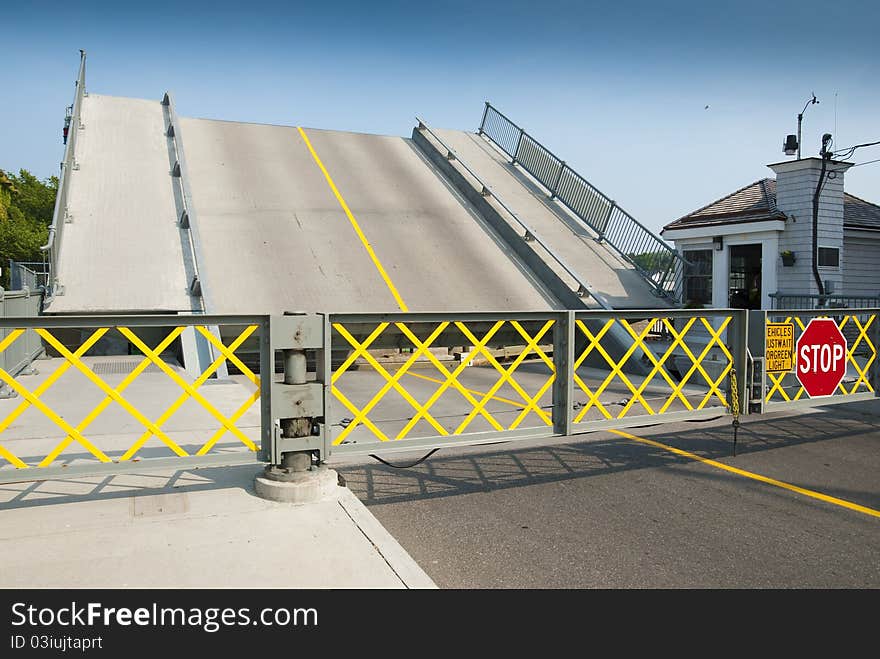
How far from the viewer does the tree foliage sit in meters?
54.1

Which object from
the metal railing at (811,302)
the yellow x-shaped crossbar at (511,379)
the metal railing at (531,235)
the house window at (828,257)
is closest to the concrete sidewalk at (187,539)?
the yellow x-shaped crossbar at (511,379)


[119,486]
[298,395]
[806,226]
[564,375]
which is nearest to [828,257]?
[806,226]

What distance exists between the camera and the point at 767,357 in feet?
27.2

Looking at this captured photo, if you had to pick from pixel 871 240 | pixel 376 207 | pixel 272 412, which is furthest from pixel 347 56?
pixel 871 240

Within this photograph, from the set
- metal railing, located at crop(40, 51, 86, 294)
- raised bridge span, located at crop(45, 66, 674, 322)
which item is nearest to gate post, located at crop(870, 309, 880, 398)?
raised bridge span, located at crop(45, 66, 674, 322)

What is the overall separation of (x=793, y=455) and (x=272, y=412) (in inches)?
232

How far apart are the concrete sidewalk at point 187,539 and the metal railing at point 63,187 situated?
355 inches

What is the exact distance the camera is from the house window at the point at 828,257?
18594mm

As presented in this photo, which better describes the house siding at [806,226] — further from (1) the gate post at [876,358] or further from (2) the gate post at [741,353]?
(2) the gate post at [741,353]

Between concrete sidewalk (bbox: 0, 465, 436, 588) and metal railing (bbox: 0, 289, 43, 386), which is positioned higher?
metal railing (bbox: 0, 289, 43, 386)

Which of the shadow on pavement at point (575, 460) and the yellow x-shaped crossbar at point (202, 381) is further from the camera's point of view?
the shadow on pavement at point (575, 460)

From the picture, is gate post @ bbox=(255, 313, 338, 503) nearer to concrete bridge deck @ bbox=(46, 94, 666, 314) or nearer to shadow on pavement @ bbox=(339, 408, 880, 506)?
shadow on pavement @ bbox=(339, 408, 880, 506)

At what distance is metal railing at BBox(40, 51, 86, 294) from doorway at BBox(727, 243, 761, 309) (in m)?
17.8
